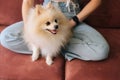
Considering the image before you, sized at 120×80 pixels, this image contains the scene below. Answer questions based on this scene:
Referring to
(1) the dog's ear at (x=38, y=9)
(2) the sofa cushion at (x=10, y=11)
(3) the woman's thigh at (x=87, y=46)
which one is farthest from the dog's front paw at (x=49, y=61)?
(2) the sofa cushion at (x=10, y=11)

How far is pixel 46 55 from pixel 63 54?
11 centimetres

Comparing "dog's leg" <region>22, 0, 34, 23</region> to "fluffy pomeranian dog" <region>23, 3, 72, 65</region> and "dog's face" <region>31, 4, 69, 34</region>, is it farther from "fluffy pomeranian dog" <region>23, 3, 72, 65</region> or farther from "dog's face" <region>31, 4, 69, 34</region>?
"dog's face" <region>31, 4, 69, 34</region>

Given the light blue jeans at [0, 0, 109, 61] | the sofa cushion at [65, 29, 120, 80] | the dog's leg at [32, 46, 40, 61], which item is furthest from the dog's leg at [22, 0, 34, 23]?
the sofa cushion at [65, 29, 120, 80]

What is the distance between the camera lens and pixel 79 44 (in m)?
1.50

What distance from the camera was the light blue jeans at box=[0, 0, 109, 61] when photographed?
1459 mm

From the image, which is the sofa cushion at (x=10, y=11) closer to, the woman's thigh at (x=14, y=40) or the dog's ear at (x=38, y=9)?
the woman's thigh at (x=14, y=40)

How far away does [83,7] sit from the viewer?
5.76ft

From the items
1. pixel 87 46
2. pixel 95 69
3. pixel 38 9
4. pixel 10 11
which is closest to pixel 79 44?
pixel 87 46

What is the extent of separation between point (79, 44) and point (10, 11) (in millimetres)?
578

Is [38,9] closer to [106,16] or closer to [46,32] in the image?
[46,32]

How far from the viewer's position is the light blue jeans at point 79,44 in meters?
1.46

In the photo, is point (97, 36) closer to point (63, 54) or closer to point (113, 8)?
point (63, 54)

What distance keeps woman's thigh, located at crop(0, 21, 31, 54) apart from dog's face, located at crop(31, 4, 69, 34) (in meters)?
0.20

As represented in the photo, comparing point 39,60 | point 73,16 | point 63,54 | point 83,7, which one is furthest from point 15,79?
point 83,7
